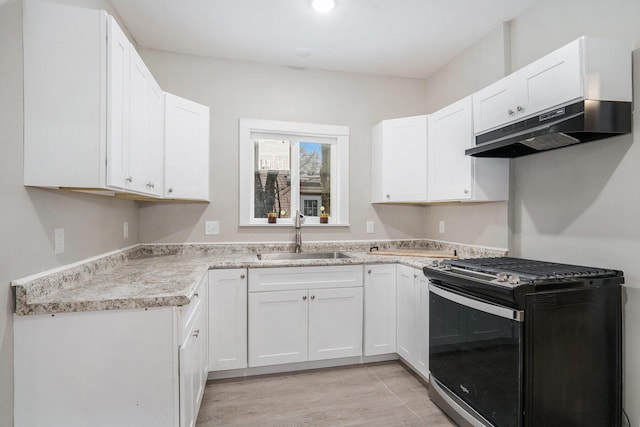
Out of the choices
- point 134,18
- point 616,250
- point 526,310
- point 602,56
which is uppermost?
point 134,18

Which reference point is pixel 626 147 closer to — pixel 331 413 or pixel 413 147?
pixel 413 147

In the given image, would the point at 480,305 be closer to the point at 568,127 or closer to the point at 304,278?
the point at 568,127

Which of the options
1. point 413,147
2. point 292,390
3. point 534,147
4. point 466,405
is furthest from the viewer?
point 413,147

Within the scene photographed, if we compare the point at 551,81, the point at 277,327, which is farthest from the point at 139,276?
the point at 551,81

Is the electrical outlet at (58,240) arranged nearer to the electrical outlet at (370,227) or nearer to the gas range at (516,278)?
the gas range at (516,278)

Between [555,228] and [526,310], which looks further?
Answer: [555,228]

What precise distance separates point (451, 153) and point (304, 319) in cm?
175

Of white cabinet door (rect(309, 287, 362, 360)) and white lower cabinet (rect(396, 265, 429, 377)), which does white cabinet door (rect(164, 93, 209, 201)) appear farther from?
white lower cabinet (rect(396, 265, 429, 377))

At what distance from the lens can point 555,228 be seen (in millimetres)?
2027

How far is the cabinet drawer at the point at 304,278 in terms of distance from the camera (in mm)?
2428

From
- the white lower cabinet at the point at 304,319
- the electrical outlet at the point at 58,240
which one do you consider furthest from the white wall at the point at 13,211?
the white lower cabinet at the point at 304,319

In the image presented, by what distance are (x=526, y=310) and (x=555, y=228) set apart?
2.75 ft

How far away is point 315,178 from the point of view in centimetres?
330

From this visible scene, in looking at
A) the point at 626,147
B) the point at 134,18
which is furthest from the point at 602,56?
the point at 134,18
